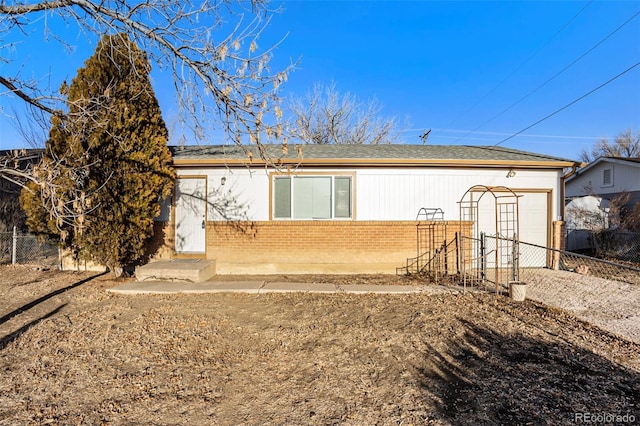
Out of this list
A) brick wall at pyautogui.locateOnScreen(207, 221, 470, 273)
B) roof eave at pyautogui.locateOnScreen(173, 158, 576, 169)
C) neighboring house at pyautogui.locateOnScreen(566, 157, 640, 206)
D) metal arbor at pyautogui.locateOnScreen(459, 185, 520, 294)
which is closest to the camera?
roof eave at pyautogui.locateOnScreen(173, 158, 576, 169)

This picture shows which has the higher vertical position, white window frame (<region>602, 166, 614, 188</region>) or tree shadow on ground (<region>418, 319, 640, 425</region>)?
white window frame (<region>602, 166, 614, 188</region>)

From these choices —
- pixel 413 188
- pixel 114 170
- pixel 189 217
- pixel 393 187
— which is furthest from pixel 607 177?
pixel 114 170

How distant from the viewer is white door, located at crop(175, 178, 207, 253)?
8.77 meters

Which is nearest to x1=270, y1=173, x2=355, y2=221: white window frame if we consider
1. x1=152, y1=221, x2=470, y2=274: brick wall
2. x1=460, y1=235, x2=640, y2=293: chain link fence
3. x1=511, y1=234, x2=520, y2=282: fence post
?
x1=152, y1=221, x2=470, y2=274: brick wall

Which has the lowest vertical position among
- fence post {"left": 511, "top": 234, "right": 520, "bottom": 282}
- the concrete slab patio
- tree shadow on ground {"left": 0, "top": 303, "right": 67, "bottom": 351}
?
tree shadow on ground {"left": 0, "top": 303, "right": 67, "bottom": 351}

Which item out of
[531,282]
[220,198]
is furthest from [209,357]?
[531,282]

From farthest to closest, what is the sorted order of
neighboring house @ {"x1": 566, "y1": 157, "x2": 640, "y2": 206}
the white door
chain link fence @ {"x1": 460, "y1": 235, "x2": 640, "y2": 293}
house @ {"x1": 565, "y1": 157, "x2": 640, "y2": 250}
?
neighboring house @ {"x1": 566, "y1": 157, "x2": 640, "y2": 206}, house @ {"x1": 565, "y1": 157, "x2": 640, "y2": 250}, the white door, chain link fence @ {"x1": 460, "y1": 235, "x2": 640, "y2": 293}

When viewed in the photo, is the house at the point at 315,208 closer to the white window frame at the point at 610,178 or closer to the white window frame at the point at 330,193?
the white window frame at the point at 330,193

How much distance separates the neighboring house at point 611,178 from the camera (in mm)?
15594

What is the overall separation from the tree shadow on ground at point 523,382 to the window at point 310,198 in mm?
4736

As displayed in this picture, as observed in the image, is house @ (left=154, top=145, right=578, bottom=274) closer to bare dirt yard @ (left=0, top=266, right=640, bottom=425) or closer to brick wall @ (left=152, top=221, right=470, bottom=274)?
brick wall @ (left=152, top=221, right=470, bottom=274)

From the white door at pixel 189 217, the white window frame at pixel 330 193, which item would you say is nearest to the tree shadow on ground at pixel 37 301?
the white door at pixel 189 217

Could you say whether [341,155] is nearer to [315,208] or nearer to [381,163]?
[381,163]
